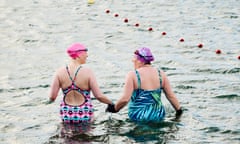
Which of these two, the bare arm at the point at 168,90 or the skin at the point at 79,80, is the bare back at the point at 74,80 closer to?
the skin at the point at 79,80

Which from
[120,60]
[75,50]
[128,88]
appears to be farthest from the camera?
[120,60]

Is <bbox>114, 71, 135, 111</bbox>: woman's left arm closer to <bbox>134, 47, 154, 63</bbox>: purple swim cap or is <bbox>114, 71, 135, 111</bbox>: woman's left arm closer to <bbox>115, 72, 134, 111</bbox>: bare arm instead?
<bbox>115, 72, 134, 111</bbox>: bare arm

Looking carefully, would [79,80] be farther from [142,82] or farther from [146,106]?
[146,106]

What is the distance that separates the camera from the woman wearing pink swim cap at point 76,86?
1155cm

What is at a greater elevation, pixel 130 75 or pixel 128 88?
pixel 130 75

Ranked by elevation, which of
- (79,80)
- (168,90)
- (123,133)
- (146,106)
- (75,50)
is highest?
(75,50)

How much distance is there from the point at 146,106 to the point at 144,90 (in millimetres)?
357

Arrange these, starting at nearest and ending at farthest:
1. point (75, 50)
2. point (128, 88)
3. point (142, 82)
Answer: point (75, 50) < point (128, 88) < point (142, 82)

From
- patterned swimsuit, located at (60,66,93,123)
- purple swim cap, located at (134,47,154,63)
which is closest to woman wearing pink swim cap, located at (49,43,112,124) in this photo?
patterned swimsuit, located at (60,66,93,123)

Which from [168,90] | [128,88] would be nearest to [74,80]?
[128,88]

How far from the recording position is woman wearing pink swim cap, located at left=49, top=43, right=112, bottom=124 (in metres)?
11.5

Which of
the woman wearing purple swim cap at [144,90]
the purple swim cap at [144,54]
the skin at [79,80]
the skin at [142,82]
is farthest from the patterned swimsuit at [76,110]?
the purple swim cap at [144,54]

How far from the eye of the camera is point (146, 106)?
11.9 meters

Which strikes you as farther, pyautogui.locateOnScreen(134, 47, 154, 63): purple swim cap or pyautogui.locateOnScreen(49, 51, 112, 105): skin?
pyautogui.locateOnScreen(134, 47, 154, 63): purple swim cap
